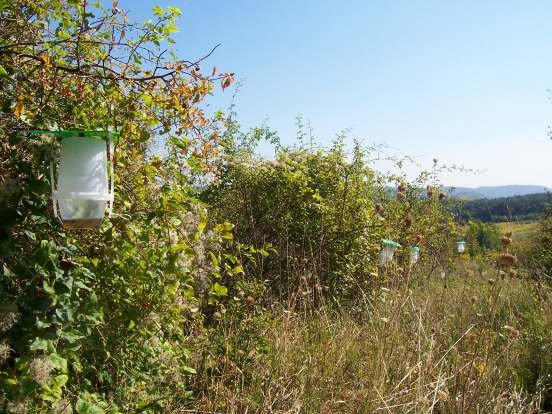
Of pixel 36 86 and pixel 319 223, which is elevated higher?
pixel 36 86

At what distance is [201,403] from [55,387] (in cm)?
107

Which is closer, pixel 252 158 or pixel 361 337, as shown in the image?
pixel 361 337

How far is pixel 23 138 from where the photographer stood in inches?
73.6

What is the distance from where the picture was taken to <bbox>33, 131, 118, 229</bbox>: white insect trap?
177 cm

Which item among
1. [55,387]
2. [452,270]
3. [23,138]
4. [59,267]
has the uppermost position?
[23,138]

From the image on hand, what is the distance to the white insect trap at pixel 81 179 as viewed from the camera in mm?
1768

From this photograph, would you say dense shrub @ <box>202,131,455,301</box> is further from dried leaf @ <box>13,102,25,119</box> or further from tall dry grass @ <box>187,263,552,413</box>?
dried leaf @ <box>13,102,25,119</box>

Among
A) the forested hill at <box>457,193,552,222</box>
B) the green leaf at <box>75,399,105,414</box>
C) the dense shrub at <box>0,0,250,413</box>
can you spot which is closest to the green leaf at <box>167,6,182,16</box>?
the dense shrub at <box>0,0,250,413</box>

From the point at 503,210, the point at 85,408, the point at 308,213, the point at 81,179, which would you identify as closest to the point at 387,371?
the point at 85,408

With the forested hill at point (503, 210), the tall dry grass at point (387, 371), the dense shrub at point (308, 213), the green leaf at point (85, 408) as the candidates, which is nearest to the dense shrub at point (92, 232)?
the green leaf at point (85, 408)

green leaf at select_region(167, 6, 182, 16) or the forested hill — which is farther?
the forested hill

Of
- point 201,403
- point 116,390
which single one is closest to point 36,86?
point 116,390

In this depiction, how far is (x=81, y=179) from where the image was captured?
1.80m

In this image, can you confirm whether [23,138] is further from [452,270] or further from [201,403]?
[452,270]
